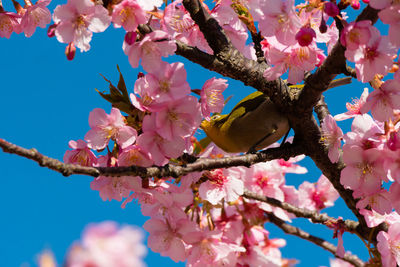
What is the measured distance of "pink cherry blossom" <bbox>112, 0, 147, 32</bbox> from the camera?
90.1 inches

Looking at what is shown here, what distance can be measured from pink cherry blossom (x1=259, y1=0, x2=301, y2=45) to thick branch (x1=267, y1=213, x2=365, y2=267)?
7.62ft

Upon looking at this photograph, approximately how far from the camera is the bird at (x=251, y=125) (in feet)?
10.1

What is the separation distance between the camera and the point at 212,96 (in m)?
2.79

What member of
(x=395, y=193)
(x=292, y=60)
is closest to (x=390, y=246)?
(x=395, y=193)

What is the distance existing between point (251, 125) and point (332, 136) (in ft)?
1.88

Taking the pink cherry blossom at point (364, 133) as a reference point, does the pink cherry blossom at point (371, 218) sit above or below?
below

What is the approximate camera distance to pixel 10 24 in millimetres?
3023

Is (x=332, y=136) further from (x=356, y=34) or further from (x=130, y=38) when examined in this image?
(x=130, y=38)

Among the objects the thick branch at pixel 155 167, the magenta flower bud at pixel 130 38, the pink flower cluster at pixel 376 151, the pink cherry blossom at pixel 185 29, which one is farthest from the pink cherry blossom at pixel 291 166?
the magenta flower bud at pixel 130 38

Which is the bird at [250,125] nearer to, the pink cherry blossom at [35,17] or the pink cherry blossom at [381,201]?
the pink cherry blossom at [381,201]

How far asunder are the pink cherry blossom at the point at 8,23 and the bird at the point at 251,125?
4.74ft

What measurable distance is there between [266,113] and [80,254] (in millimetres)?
2083

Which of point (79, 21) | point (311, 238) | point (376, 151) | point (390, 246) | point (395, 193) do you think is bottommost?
point (311, 238)

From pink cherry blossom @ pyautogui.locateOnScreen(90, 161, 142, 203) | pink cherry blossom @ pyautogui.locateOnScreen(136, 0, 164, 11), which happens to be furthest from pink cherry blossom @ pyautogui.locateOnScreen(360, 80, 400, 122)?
pink cherry blossom @ pyautogui.locateOnScreen(90, 161, 142, 203)
